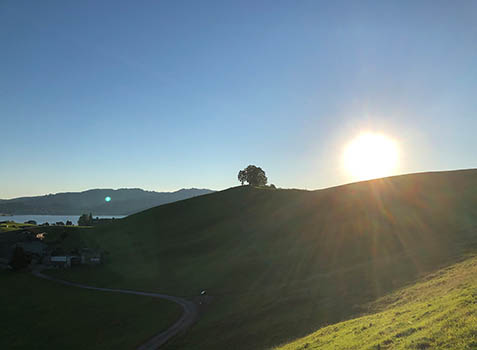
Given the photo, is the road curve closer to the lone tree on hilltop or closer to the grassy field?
the grassy field

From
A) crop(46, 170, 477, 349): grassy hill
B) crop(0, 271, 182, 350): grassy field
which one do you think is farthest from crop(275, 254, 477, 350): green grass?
crop(0, 271, 182, 350): grassy field

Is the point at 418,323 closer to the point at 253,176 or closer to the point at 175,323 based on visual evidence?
the point at 175,323

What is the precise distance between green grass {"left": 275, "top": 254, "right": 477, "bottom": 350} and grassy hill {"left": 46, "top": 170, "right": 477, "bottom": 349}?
3.81m

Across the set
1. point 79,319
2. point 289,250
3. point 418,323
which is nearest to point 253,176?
point 289,250

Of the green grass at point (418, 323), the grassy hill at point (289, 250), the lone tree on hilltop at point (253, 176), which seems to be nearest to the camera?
the green grass at point (418, 323)

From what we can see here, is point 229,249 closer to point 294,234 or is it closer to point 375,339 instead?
point 294,234

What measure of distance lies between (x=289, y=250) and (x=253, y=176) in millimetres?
108594

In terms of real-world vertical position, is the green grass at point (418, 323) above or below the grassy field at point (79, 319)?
above

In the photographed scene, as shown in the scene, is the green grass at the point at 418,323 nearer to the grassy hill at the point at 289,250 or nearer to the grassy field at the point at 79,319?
the grassy hill at the point at 289,250

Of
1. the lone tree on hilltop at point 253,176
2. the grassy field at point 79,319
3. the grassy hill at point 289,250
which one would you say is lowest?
the grassy field at point 79,319

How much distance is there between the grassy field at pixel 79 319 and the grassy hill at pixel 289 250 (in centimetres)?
741

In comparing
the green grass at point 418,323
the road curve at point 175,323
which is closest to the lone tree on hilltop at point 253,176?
the road curve at point 175,323

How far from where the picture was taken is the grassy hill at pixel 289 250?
116ft

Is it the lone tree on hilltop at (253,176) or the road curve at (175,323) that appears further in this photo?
the lone tree on hilltop at (253,176)
